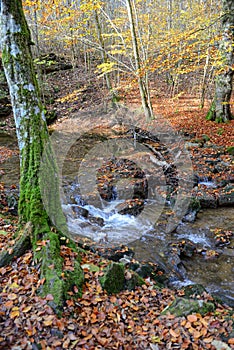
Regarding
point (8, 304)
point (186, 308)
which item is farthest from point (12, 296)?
point (186, 308)

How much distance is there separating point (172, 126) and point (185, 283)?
10824mm

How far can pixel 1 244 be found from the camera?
4668 millimetres

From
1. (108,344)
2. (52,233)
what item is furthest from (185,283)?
(52,233)

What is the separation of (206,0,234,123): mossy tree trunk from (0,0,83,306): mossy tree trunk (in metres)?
10.1

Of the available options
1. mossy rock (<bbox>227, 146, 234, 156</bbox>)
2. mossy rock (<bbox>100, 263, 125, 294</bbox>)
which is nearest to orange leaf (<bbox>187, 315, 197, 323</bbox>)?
mossy rock (<bbox>100, 263, 125, 294</bbox>)

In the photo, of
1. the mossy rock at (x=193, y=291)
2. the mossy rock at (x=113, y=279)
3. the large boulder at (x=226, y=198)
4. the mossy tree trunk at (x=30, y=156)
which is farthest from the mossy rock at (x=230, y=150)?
the mossy tree trunk at (x=30, y=156)

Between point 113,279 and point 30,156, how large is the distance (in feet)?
8.58

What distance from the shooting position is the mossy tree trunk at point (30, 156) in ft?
13.4

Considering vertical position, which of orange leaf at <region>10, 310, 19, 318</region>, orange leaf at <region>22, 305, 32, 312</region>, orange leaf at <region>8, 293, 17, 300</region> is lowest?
orange leaf at <region>22, 305, 32, 312</region>

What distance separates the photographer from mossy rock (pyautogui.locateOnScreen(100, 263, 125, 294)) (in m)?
4.29

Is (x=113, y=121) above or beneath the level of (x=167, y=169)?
above

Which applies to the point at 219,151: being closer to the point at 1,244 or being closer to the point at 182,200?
the point at 182,200

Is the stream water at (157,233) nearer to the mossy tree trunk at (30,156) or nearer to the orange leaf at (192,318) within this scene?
the orange leaf at (192,318)

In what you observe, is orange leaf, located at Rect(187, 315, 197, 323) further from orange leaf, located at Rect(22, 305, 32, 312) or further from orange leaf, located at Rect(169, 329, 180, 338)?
orange leaf, located at Rect(22, 305, 32, 312)
